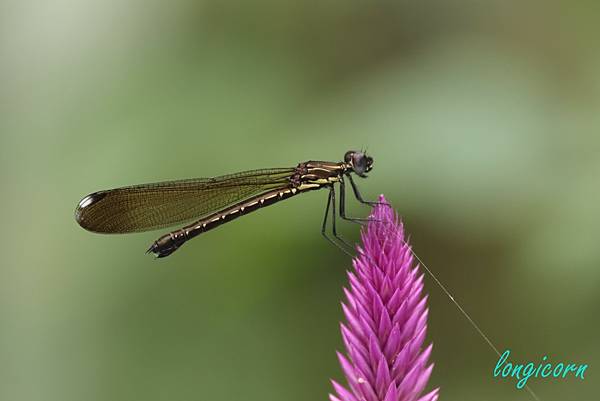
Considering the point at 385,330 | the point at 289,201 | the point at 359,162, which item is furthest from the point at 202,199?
the point at 385,330

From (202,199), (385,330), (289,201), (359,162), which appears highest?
(202,199)

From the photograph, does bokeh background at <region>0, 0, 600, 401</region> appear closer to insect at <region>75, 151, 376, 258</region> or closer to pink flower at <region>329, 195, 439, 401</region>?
insect at <region>75, 151, 376, 258</region>

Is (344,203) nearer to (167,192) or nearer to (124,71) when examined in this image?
(167,192)

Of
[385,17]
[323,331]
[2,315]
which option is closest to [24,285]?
[2,315]

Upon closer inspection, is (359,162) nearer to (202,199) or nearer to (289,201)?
(289,201)

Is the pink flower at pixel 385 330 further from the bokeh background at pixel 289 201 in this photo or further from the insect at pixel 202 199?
the bokeh background at pixel 289 201

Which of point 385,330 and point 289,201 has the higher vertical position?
point 289,201

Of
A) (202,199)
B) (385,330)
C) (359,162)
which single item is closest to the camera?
(385,330)

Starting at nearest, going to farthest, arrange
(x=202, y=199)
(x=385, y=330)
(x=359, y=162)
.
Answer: (x=385, y=330) → (x=359, y=162) → (x=202, y=199)
